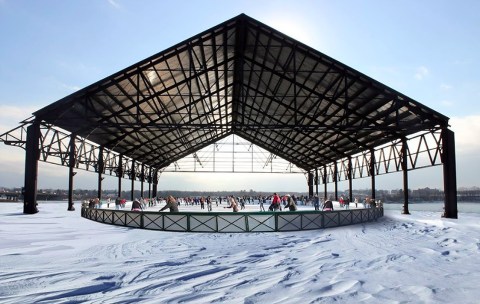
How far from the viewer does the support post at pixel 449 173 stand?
21234mm

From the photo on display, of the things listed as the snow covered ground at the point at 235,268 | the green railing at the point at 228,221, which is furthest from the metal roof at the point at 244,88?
the snow covered ground at the point at 235,268

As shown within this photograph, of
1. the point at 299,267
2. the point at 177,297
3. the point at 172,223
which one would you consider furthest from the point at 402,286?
the point at 172,223

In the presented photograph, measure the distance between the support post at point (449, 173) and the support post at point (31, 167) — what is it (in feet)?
88.9

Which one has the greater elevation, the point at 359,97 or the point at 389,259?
the point at 359,97

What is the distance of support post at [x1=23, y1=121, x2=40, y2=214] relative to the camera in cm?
2223

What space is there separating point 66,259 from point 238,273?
15.4 feet

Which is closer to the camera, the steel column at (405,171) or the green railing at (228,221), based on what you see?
the green railing at (228,221)

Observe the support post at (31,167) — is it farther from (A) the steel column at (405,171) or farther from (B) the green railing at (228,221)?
(A) the steel column at (405,171)

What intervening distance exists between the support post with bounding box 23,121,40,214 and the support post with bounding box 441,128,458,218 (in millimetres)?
27093

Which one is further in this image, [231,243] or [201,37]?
[201,37]

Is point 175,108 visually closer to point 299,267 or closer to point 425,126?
point 425,126

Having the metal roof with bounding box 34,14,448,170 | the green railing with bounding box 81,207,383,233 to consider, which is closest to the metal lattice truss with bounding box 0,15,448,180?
the metal roof with bounding box 34,14,448,170

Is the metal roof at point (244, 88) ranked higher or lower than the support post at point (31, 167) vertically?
higher

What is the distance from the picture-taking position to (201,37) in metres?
21.2
